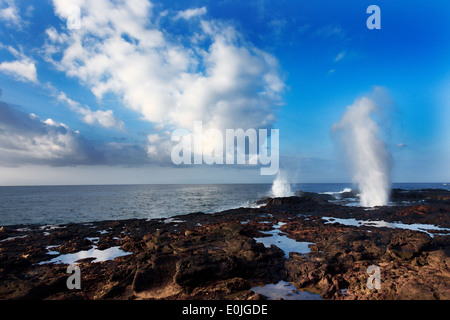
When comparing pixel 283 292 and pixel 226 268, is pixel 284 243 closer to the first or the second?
pixel 283 292

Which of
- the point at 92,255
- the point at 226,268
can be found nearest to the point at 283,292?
the point at 226,268

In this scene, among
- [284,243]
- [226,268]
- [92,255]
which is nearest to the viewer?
[226,268]

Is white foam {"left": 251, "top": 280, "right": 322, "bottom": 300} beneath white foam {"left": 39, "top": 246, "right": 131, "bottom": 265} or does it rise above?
above

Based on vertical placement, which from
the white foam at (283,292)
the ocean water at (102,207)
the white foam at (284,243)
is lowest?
the ocean water at (102,207)

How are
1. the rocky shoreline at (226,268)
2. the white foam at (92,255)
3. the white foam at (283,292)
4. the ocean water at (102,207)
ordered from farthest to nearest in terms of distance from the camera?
the ocean water at (102,207), the white foam at (92,255), the rocky shoreline at (226,268), the white foam at (283,292)

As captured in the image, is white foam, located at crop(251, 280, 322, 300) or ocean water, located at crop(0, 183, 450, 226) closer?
white foam, located at crop(251, 280, 322, 300)

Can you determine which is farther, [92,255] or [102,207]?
[102,207]

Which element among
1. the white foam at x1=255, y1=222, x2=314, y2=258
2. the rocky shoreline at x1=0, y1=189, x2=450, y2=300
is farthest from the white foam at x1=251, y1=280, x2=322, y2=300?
the white foam at x1=255, y1=222, x2=314, y2=258

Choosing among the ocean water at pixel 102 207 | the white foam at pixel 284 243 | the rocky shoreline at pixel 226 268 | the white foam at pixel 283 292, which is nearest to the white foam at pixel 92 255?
the rocky shoreline at pixel 226 268

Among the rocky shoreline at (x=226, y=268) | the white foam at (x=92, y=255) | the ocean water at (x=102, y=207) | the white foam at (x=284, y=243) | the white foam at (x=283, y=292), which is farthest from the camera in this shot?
the ocean water at (x=102, y=207)

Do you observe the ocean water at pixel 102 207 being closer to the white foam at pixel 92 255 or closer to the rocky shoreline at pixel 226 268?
the white foam at pixel 92 255

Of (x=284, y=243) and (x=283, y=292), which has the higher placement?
(x=283, y=292)

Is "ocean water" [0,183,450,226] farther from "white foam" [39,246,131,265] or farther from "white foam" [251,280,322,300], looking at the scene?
"white foam" [251,280,322,300]

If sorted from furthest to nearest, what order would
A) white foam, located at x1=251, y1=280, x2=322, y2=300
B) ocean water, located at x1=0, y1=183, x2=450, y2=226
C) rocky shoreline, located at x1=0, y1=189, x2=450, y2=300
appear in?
ocean water, located at x1=0, y1=183, x2=450, y2=226 → rocky shoreline, located at x1=0, y1=189, x2=450, y2=300 → white foam, located at x1=251, y1=280, x2=322, y2=300
